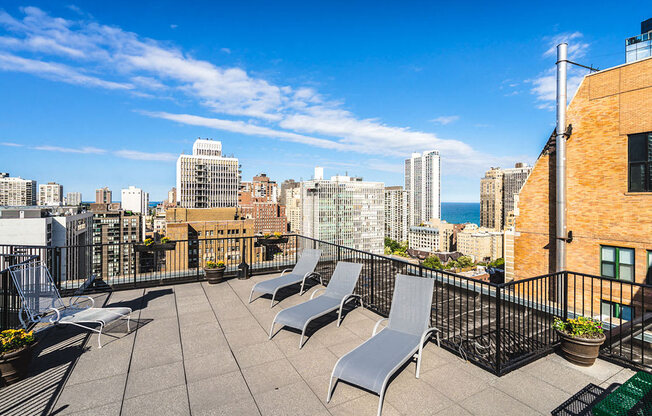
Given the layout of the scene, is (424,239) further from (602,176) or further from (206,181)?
(602,176)

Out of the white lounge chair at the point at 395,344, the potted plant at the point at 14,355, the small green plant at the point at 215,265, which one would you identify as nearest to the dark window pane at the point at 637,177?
the white lounge chair at the point at 395,344

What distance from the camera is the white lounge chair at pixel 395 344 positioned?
9.83 ft

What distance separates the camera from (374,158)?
12256 cm

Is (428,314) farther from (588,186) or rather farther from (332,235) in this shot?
(332,235)

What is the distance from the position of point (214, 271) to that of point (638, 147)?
1549 centimetres

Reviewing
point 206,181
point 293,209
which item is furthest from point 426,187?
point 206,181

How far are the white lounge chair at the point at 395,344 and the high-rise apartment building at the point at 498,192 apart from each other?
148773 millimetres

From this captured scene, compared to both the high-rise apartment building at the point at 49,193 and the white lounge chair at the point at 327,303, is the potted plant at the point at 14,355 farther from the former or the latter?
the high-rise apartment building at the point at 49,193

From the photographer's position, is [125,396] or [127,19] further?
[127,19]

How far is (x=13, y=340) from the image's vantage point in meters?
3.49

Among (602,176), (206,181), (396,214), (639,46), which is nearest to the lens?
(639,46)

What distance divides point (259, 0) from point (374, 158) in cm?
10576

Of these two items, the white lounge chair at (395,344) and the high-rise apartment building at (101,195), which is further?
the high-rise apartment building at (101,195)

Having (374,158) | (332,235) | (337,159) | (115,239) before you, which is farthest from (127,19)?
(337,159)
